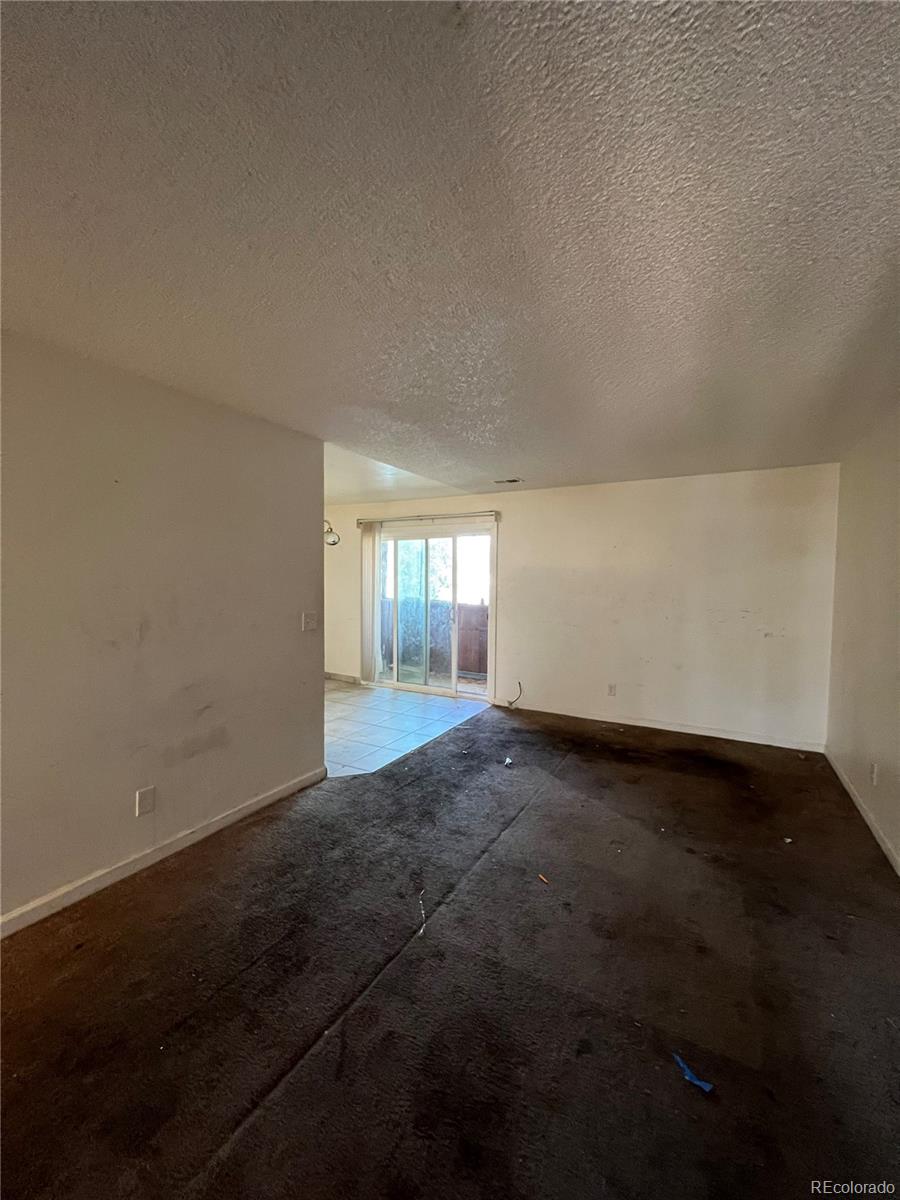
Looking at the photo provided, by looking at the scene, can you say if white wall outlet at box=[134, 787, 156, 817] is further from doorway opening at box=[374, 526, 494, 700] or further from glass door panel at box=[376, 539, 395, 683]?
glass door panel at box=[376, 539, 395, 683]

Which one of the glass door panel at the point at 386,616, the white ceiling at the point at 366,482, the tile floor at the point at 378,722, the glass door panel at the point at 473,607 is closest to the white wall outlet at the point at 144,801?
the tile floor at the point at 378,722

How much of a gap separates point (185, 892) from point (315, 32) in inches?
107

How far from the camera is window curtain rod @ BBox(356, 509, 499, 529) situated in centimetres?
521

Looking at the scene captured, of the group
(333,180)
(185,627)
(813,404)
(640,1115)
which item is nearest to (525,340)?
(333,180)

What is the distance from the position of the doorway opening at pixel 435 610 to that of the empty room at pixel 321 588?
6.47 ft

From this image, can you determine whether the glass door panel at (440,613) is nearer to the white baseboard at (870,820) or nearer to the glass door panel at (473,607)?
the glass door panel at (473,607)

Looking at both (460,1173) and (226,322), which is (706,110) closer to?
(226,322)

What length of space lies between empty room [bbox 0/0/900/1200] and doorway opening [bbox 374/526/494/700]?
1.97 metres

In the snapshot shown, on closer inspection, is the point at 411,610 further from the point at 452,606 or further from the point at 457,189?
the point at 457,189

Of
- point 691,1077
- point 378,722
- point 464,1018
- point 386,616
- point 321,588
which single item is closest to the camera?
point 691,1077

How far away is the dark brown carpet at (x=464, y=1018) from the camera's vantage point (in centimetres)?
113

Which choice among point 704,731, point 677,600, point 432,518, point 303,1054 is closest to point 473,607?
point 432,518

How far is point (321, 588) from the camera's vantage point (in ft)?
10.5

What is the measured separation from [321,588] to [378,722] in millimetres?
1968
